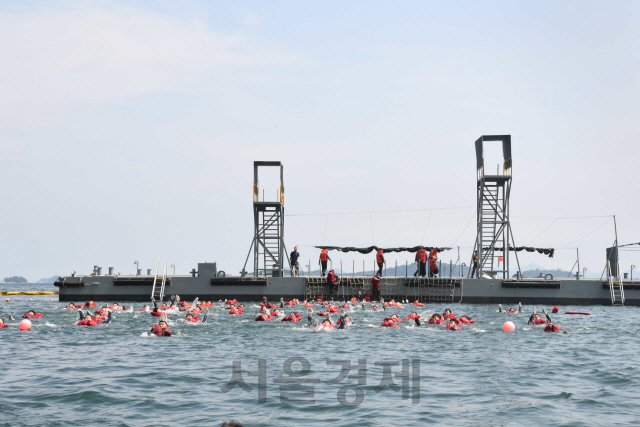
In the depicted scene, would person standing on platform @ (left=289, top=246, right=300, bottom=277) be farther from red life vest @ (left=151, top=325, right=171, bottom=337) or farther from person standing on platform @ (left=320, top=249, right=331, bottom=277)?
red life vest @ (left=151, top=325, right=171, bottom=337)

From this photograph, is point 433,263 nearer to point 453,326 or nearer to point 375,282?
point 375,282

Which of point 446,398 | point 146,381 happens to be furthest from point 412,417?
point 146,381

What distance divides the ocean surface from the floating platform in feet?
55.7

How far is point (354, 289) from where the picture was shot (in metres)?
50.5

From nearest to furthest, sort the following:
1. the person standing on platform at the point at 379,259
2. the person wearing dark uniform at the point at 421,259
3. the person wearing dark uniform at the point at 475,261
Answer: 1. the person wearing dark uniform at the point at 421,259
2. the person standing on platform at the point at 379,259
3. the person wearing dark uniform at the point at 475,261

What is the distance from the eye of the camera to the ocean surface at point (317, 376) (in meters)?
14.2

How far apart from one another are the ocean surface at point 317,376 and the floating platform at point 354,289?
55.7ft

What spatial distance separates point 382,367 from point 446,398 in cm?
436

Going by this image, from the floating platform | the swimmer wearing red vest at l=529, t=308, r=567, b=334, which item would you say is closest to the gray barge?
Answer: the floating platform

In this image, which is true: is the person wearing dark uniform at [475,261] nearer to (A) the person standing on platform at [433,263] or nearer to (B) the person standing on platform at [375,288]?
Result: (A) the person standing on platform at [433,263]

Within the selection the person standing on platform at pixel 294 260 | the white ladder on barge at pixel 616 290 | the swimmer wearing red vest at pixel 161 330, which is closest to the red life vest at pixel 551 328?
the swimmer wearing red vest at pixel 161 330

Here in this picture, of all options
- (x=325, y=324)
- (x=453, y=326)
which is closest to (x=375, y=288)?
(x=453, y=326)

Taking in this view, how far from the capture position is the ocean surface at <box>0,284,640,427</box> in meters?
14.2

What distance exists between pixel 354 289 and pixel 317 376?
105 feet
